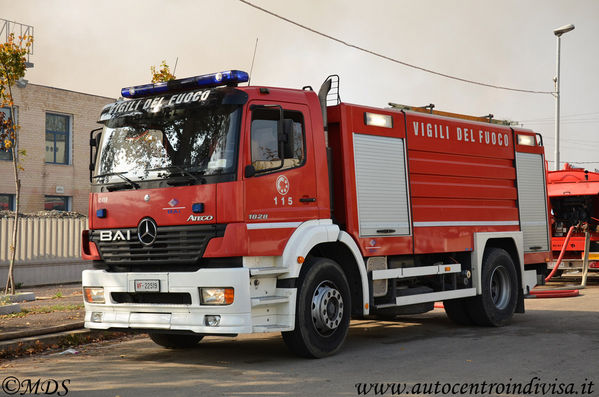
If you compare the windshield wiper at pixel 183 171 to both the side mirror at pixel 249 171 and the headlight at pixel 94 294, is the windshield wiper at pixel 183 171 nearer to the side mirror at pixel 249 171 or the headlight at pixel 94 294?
the side mirror at pixel 249 171

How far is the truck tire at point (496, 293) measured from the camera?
11242 mm

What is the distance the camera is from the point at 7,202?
30.3 meters

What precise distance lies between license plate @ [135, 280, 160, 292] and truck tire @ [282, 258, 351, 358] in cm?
147

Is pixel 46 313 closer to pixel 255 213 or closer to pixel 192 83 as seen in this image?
pixel 192 83

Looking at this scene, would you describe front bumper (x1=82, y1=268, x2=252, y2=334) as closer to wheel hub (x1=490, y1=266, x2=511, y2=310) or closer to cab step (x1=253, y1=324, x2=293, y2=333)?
cab step (x1=253, y1=324, x2=293, y2=333)

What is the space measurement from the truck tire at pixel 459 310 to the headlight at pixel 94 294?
210 inches

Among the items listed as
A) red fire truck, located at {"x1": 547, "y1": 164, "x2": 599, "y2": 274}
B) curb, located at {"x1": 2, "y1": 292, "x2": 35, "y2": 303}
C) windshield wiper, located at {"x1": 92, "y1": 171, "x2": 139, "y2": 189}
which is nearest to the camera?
windshield wiper, located at {"x1": 92, "y1": 171, "x2": 139, "y2": 189}

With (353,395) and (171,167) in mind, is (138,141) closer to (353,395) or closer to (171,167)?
(171,167)

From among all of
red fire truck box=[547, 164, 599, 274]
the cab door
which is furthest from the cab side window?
red fire truck box=[547, 164, 599, 274]

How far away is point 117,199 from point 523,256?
22.3 ft

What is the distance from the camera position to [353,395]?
21.4ft

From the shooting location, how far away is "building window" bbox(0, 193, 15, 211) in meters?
30.1

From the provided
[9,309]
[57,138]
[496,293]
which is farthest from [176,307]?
[57,138]

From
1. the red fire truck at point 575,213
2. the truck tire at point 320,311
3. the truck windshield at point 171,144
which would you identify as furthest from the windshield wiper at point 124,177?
the red fire truck at point 575,213
